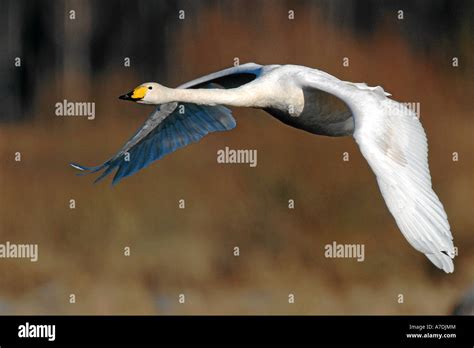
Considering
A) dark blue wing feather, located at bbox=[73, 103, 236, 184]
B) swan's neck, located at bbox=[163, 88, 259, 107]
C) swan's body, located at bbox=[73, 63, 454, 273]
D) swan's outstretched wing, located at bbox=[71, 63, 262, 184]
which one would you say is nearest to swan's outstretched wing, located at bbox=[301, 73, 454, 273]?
swan's body, located at bbox=[73, 63, 454, 273]

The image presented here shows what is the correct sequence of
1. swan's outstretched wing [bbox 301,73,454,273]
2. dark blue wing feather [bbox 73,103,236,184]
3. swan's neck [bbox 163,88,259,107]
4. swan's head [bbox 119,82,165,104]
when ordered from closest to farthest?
swan's outstretched wing [bbox 301,73,454,273], swan's head [bbox 119,82,165,104], swan's neck [bbox 163,88,259,107], dark blue wing feather [bbox 73,103,236,184]

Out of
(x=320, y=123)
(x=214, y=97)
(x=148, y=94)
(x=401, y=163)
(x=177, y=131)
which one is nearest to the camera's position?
(x=401, y=163)

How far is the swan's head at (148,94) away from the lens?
948cm

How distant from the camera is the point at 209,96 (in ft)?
31.6

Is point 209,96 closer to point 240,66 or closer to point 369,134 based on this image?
point 240,66

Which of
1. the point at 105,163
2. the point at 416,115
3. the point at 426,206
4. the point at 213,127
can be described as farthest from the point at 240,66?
the point at 426,206

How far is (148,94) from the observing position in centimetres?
952

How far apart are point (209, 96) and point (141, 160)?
4.51 feet

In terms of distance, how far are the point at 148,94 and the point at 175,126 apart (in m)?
1.45

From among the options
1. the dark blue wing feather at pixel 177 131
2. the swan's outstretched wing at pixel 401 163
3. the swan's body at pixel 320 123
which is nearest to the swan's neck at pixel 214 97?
the swan's body at pixel 320 123

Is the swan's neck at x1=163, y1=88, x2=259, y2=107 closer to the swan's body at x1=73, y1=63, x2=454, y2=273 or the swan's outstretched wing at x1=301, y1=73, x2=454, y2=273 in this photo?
the swan's body at x1=73, y1=63, x2=454, y2=273

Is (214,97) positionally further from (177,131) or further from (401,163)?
(401,163)

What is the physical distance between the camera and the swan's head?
9.48 metres

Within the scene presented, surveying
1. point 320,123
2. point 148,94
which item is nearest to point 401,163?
point 320,123
